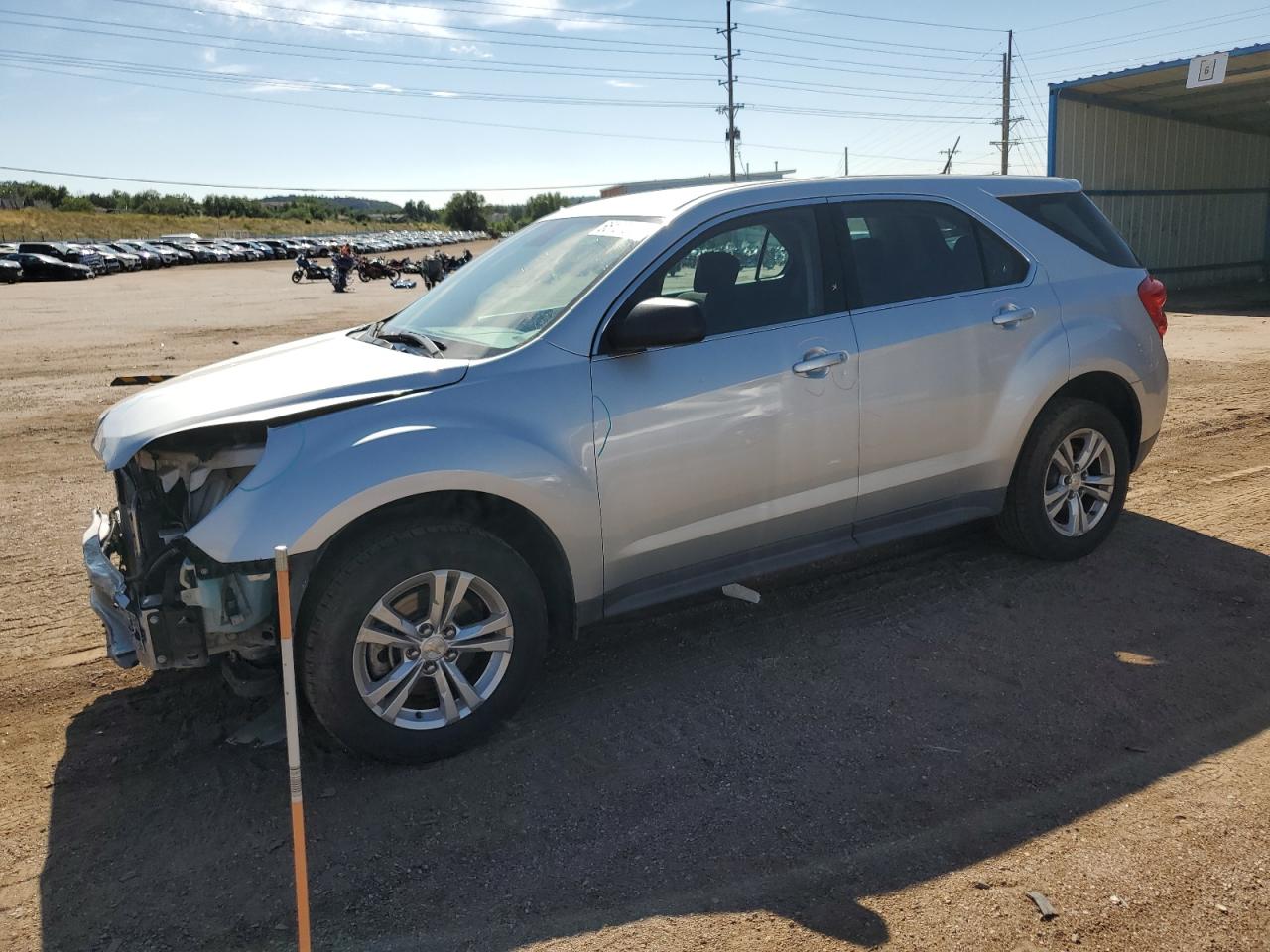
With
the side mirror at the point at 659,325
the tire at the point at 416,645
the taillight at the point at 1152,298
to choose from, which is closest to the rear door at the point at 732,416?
the side mirror at the point at 659,325

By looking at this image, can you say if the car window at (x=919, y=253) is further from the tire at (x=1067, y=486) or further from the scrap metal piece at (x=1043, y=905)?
the scrap metal piece at (x=1043, y=905)

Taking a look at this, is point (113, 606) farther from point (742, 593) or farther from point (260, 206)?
point (260, 206)

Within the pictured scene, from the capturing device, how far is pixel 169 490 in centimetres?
352

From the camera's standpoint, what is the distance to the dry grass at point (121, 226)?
8088cm

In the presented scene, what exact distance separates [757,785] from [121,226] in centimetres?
10435

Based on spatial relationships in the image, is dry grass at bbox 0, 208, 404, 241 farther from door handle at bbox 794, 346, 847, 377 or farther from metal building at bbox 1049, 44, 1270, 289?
door handle at bbox 794, 346, 847, 377

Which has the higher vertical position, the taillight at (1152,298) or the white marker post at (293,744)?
the taillight at (1152,298)

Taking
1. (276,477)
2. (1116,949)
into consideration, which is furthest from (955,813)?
(276,477)

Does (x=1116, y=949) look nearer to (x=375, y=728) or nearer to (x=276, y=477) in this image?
(x=375, y=728)

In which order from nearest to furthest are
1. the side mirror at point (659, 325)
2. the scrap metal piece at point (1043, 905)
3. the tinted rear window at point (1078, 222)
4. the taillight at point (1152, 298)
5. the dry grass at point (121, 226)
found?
1. the scrap metal piece at point (1043, 905)
2. the side mirror at point (659, 325)
3. the tinted rear window at point (1078, 222)
4. the taillight at point (1152, 298)
5. the dry grass at point (121, 226)

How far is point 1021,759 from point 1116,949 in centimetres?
93

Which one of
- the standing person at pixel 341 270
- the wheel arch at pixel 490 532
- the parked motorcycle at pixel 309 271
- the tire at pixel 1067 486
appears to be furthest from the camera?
the parked motorcycle at pixel 309 271

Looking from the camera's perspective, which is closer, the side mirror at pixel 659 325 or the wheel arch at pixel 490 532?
the wheel arch at pixel 490 532

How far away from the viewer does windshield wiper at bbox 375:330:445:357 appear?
391 cm
